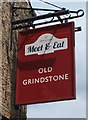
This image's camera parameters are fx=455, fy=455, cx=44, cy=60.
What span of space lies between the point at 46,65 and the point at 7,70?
1403 mm

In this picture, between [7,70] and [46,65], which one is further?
[7,70]

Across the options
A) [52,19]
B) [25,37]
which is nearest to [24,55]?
[25,37]

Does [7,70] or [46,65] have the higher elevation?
[46,65]

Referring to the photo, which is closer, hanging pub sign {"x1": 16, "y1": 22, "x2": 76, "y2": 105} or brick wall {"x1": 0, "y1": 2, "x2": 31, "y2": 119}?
hanging pub sign {"x1": 16, "y1": 22, "x2": 76, "y2": 105}

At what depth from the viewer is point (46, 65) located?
11000 mm

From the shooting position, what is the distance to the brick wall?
37.8 ft

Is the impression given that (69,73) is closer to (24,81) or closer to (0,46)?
(24,81)

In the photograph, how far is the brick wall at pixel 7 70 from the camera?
11531mm

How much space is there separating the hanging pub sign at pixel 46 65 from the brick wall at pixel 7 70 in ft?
1.64

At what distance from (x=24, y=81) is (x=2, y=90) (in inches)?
27.5

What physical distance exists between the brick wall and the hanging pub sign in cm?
50

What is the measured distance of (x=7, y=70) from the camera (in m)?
12.0

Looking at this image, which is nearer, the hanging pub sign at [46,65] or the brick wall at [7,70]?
the hanging pub sign at [46,65]

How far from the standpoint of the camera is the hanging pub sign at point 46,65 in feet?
34.8
